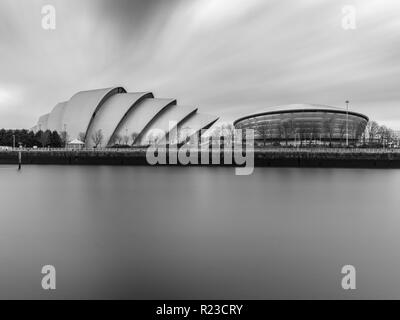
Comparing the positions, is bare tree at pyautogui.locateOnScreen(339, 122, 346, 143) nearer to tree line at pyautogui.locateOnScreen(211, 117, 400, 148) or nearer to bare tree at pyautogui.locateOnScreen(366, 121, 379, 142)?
tree line at pyautogui.locateOnScreen(211, 117, 400, 148)

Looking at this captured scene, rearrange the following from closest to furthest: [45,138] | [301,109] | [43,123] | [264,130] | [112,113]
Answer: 1. [45,138]
2. [112,113]
3. [43,123]
4. [301,109]
5. [264,130]

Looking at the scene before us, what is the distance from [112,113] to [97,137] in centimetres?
486

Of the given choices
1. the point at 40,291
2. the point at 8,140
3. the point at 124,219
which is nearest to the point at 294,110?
the point at 8,140

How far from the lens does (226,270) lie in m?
4.56

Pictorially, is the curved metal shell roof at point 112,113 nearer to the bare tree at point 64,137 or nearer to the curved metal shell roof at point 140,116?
the curved metal shell roof at point 140,116

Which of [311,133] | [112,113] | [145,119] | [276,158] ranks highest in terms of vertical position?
[112,113]

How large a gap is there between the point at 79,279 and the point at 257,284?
2.47 metres

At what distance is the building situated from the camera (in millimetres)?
50344

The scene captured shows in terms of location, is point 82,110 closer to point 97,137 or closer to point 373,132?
point 97,137

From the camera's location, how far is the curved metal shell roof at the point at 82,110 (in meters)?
51.4

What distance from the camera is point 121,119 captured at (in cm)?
5062

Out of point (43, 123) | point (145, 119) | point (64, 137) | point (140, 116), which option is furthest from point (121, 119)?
point (43, 123)

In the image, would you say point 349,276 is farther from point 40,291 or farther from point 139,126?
point 139,126
